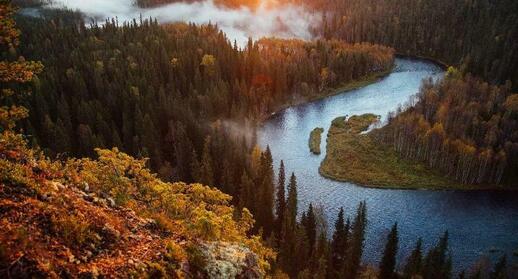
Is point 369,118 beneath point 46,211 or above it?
beneath

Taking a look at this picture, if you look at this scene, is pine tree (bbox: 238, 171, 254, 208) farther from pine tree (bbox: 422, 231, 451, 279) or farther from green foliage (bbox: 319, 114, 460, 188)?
green foliage (bbox: 319, 114, 460, 188)

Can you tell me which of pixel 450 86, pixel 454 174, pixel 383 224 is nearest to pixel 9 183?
pixel 383 224

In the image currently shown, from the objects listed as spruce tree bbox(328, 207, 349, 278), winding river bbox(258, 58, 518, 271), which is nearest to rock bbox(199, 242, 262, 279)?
spruce tree bbox(328, 207, 349, 278)

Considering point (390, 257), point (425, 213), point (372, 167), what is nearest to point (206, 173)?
point (390, 257)

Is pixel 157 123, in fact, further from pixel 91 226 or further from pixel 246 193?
pixel 91 226

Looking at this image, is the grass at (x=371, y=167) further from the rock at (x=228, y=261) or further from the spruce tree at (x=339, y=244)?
the rock at (x=228, y=261)

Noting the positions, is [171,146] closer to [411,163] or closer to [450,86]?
[411,163]
